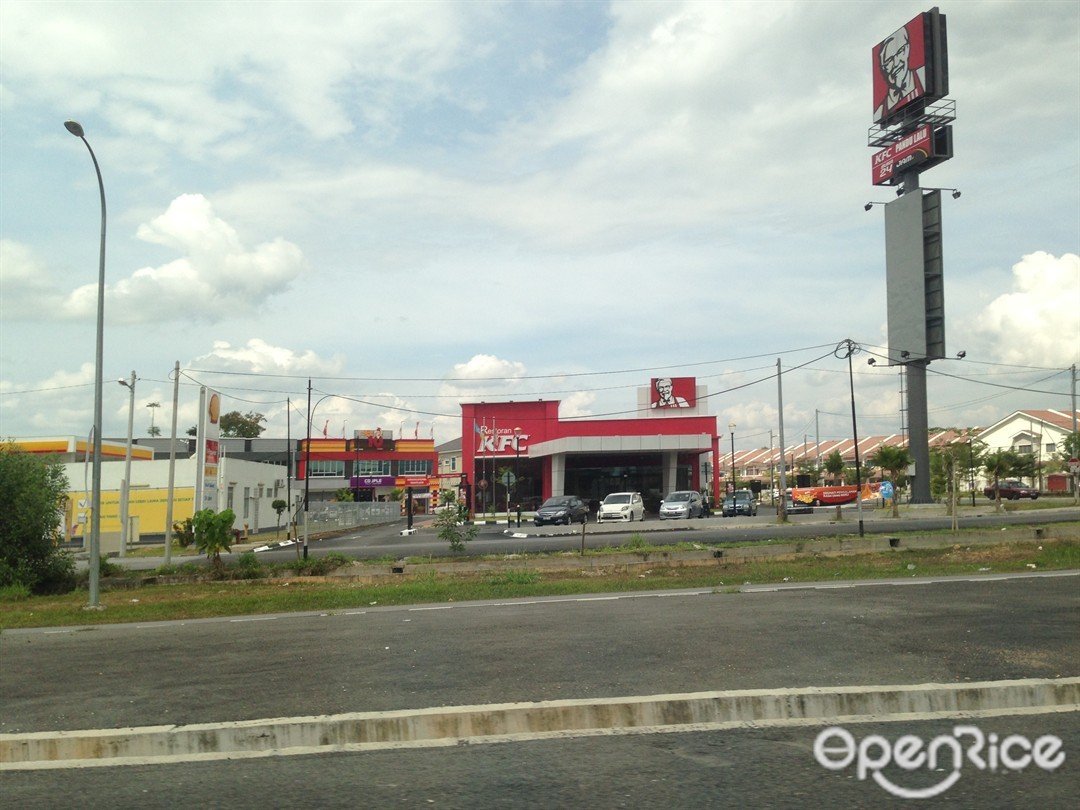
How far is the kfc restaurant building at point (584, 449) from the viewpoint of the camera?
71.4 m

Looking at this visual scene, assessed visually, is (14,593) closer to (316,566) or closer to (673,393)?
(316,566)

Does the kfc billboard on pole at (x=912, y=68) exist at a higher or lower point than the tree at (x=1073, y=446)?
higher

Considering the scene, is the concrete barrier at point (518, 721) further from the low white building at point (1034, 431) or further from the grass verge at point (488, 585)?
the low white building at point (1034, 431)

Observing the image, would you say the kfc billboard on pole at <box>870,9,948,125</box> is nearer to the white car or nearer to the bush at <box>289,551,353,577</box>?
the white car

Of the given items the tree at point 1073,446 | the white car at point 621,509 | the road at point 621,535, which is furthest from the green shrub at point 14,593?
the tree at point 1073,446

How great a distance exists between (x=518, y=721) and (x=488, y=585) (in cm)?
1440

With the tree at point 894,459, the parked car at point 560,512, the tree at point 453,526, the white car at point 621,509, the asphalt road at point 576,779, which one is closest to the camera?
→ the asphalt road at point 576,779

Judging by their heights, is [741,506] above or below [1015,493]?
below

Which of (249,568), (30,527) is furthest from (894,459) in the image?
(30,527)

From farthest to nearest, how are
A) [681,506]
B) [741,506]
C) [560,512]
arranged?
[741,506]
[681,506]
[560,512]
